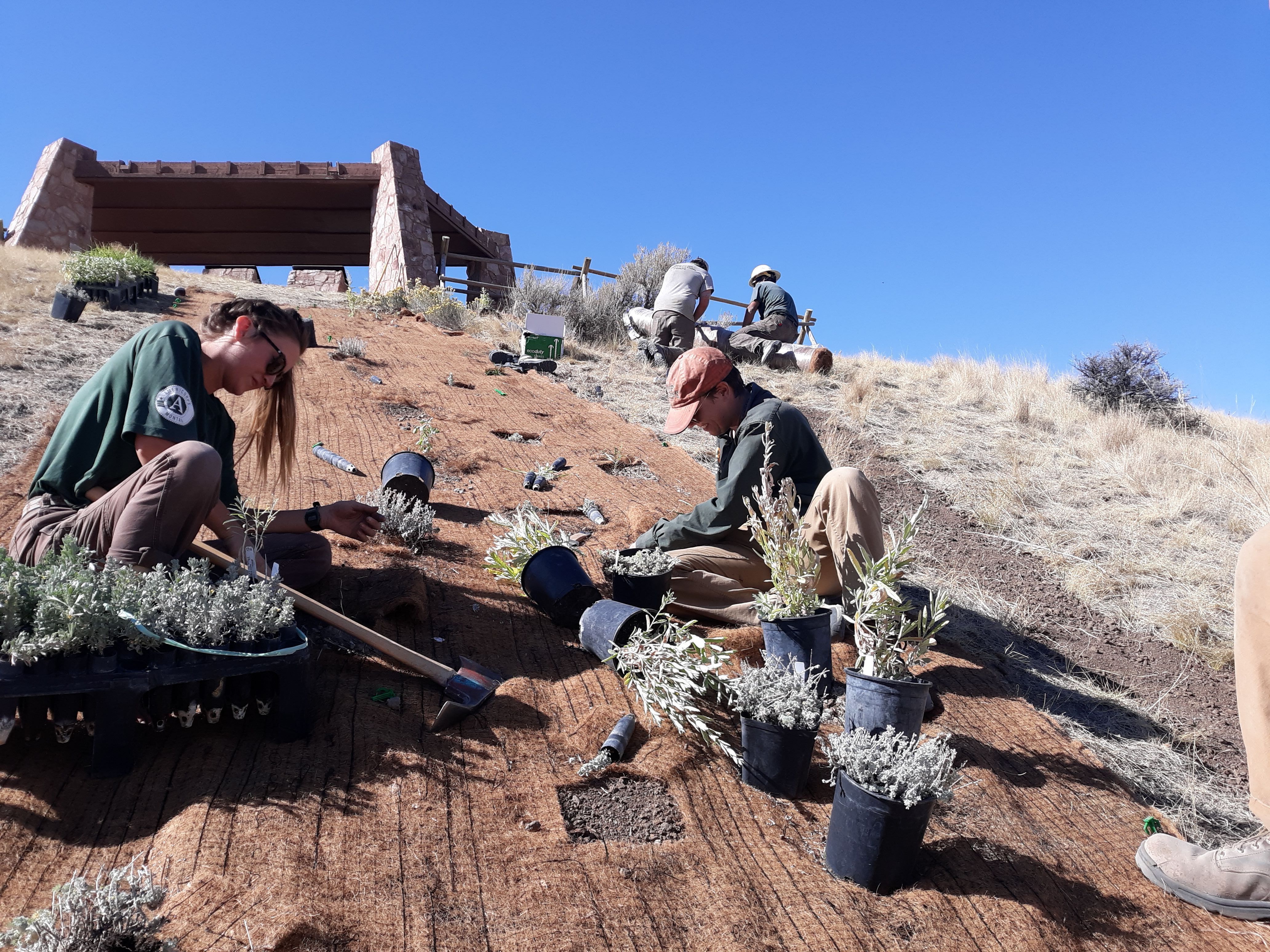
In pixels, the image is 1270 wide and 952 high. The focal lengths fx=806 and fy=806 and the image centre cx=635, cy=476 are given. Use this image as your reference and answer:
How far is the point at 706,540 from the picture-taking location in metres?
3.75

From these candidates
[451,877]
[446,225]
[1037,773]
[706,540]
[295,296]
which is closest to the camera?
[451,877]

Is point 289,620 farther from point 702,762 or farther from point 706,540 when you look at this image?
point 706,540

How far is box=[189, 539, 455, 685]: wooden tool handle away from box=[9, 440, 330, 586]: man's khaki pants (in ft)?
0.52

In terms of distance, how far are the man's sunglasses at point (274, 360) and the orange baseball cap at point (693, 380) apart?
156cm

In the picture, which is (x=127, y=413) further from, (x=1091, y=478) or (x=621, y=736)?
(x=1091, y=478)

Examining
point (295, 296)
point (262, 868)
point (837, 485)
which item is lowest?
point (262, 868)

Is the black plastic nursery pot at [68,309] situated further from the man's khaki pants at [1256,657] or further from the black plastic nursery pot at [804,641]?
the man's khaki pants at [1256,657]

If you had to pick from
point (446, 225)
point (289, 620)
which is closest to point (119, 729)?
point (289, 620)

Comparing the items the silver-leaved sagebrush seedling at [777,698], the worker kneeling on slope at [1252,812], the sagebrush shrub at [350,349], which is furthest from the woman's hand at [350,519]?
the sagebrush shrub at [350,349]

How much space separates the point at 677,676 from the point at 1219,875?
1.69m

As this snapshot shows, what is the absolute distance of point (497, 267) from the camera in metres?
16.7

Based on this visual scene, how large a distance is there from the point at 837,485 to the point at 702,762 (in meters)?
1.29

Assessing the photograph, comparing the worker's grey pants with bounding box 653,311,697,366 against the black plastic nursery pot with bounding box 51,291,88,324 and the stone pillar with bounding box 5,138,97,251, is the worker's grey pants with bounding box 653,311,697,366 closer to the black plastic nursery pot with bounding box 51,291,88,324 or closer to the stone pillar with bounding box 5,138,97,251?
the black plastic nursery pot with bounding box 51,291,88,324

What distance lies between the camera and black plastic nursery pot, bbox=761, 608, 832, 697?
2.93 meters
